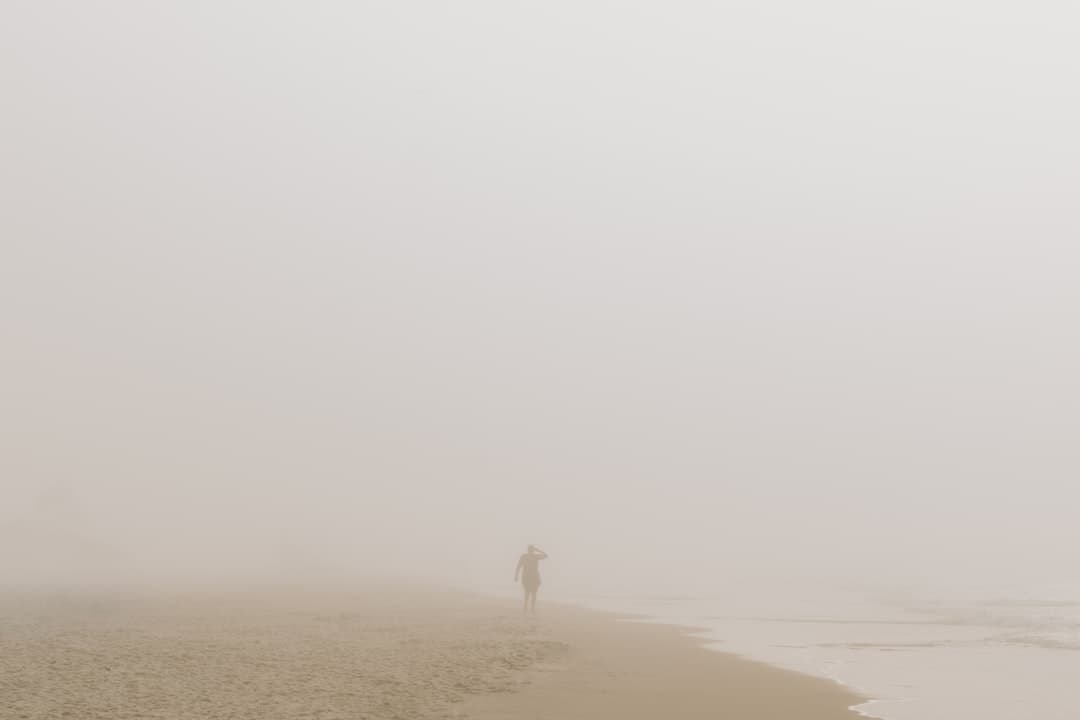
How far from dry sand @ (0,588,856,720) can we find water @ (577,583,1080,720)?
5.22ft

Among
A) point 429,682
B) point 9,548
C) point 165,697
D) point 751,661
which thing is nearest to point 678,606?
point 751,661

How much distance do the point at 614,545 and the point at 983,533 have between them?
69969 millimetres

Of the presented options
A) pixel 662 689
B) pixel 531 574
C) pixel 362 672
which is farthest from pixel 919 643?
pixel 362 672

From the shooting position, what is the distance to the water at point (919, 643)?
1639cm

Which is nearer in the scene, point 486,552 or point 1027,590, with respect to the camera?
point 1027,590

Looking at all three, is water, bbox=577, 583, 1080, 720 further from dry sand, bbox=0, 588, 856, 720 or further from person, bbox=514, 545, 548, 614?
person, bbox=514, 545, 548, 614

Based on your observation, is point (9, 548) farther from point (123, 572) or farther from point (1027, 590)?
point (1027, 590)

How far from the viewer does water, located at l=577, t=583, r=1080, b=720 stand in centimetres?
1639

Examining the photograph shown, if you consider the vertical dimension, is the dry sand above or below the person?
below

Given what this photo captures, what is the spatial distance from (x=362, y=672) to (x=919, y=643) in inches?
709

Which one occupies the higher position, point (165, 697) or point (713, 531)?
point (713, 531)

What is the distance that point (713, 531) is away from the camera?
19800 cm

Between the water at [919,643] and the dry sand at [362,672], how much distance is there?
159cm

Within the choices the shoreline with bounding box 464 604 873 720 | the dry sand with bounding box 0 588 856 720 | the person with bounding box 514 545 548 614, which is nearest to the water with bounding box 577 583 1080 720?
the shoreline with bounding box 464 604 873 720
